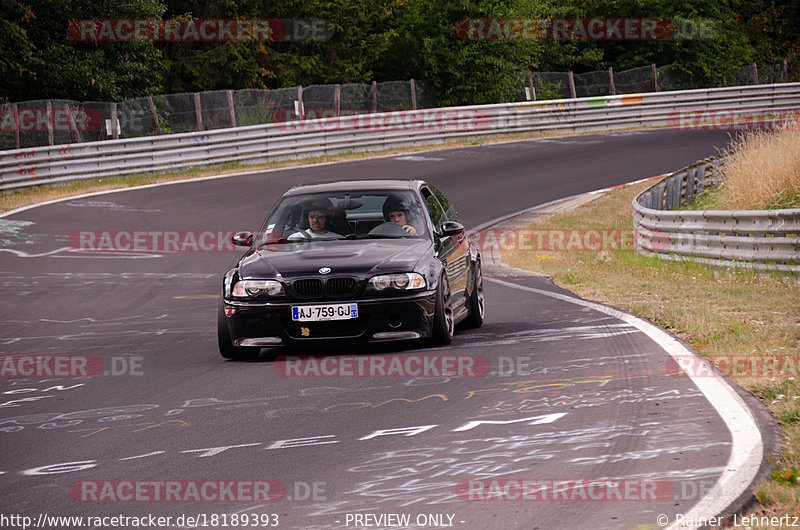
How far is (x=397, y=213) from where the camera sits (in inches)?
398

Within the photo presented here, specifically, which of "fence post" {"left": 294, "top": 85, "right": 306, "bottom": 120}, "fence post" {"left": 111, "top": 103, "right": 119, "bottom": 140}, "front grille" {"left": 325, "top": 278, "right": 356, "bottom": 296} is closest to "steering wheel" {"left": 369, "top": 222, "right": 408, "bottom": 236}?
"front grille" {"left": 325, "top": 278, "right": 356, "bottom": 296}

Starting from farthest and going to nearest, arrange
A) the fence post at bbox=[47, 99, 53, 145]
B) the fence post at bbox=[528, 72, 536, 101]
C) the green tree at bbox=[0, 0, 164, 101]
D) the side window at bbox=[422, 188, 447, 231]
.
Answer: the fence post at bbox=[528, 72, 536, 101], the green tree at bbox=[0, 0, 164, 101], the fence post at bbox=[47, 99, 53, 145], the side window at bbox=[422, 188, 447, 231]

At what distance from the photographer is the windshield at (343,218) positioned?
992cm

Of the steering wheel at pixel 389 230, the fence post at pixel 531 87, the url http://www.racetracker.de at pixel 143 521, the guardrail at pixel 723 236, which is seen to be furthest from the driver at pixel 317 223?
the fence post at pixel 531 87

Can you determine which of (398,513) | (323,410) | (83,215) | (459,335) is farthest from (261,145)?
(398,513)

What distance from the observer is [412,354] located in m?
8.91

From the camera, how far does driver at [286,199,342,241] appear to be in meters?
9.89

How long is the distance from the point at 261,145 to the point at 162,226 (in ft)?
32.1

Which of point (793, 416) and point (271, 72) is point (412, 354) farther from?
point (271, 72)

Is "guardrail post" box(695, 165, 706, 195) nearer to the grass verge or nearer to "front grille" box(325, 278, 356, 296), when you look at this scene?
the grass verge

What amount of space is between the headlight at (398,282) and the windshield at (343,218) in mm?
1042

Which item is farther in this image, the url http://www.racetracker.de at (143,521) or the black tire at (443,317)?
the black tire at (443,317)

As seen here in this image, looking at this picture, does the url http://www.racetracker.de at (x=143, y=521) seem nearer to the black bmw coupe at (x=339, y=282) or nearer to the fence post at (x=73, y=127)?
the black bmw coupe at (x=339, y=282)

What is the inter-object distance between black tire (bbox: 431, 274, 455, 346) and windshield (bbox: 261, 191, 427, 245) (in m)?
0.75
